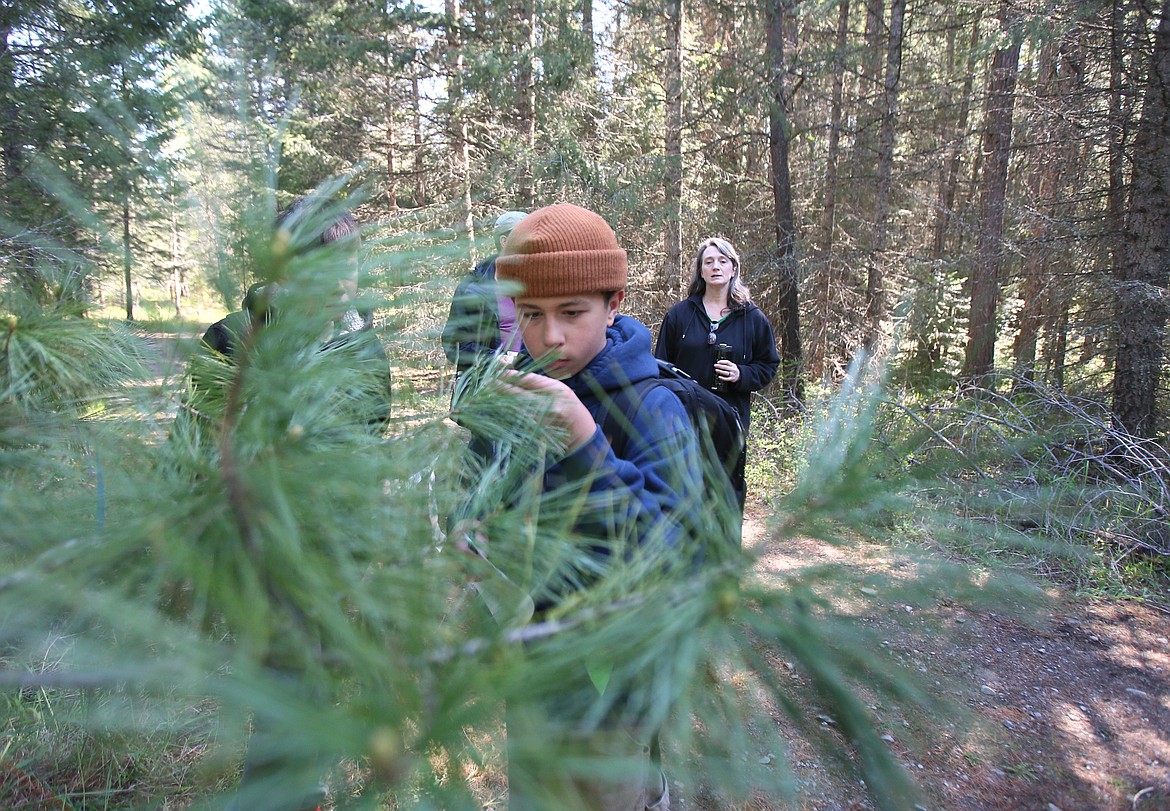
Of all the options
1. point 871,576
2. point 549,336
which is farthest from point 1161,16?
point 871,576

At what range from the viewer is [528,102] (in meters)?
11.0

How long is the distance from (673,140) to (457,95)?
3713mm

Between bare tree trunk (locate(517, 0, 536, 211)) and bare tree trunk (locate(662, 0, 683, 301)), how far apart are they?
2.25m

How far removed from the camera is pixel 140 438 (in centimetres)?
84

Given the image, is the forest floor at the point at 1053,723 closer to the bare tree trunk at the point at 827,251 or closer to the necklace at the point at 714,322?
the necklace at the point at 714,322

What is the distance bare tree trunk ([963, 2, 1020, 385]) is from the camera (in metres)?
8.81

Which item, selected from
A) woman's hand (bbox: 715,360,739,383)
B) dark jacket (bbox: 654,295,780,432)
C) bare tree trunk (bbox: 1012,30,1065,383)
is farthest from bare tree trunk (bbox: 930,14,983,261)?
woman's hand (bbox: 715,360,739,383)

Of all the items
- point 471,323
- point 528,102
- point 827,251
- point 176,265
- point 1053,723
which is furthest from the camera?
point 827,251

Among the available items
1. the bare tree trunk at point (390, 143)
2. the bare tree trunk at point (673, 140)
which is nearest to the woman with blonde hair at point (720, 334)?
the bare tree trunk at point (673, 140)

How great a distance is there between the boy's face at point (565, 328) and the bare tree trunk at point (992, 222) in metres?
8.51

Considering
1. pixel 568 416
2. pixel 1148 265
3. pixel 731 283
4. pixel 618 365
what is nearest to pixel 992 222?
pixel 1148 265

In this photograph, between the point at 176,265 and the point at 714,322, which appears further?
the point at 714,322

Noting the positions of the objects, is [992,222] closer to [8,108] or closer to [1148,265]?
[1148,265]

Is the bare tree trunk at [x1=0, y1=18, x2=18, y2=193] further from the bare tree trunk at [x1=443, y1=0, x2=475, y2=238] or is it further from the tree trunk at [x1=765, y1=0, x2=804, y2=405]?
the tree trunk at [x1=765, y1=0, x2=804, y2=405]
